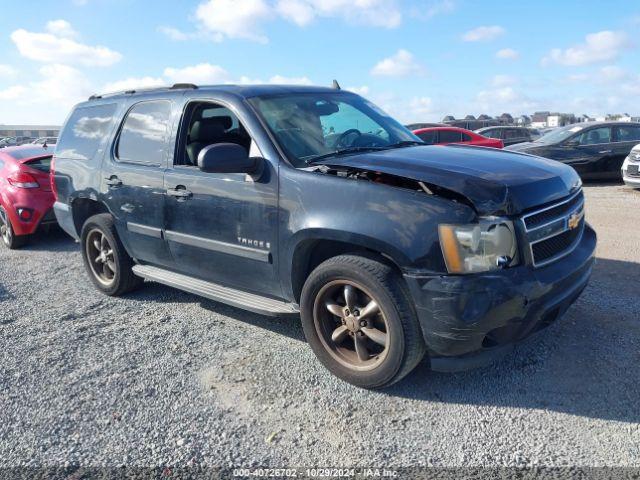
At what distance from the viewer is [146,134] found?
452cm

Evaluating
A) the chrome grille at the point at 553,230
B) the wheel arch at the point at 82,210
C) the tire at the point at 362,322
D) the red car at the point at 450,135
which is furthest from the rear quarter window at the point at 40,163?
the red car at the point at 450,135

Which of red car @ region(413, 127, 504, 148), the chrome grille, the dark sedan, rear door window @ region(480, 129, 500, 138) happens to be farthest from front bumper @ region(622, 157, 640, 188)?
the chrome grille

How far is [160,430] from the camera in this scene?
9.53 ft

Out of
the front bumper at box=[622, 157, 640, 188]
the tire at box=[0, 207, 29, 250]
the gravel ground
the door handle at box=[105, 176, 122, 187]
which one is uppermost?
the door handle at box=[105, 176, 122, 187]

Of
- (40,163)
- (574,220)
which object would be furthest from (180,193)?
(40,163)

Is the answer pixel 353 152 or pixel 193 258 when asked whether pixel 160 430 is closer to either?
pixel 193 258

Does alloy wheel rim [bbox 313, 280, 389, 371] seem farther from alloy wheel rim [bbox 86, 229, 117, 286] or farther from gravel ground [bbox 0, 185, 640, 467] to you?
alloy wheel rim [bbox 86, 229, 117, 286]

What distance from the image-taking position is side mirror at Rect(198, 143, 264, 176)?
3.35 m

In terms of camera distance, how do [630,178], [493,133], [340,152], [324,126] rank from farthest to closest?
[493,133] → [630,178] → [324,126] → [340,152]

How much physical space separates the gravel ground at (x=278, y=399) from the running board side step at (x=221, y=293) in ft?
1.15

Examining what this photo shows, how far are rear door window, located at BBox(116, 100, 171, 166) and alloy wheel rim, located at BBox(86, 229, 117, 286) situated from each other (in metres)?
0.95

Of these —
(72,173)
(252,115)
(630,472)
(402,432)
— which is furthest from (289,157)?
(72,173)

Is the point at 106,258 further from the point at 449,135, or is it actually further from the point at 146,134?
the point at 449,135

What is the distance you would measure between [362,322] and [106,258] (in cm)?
317
